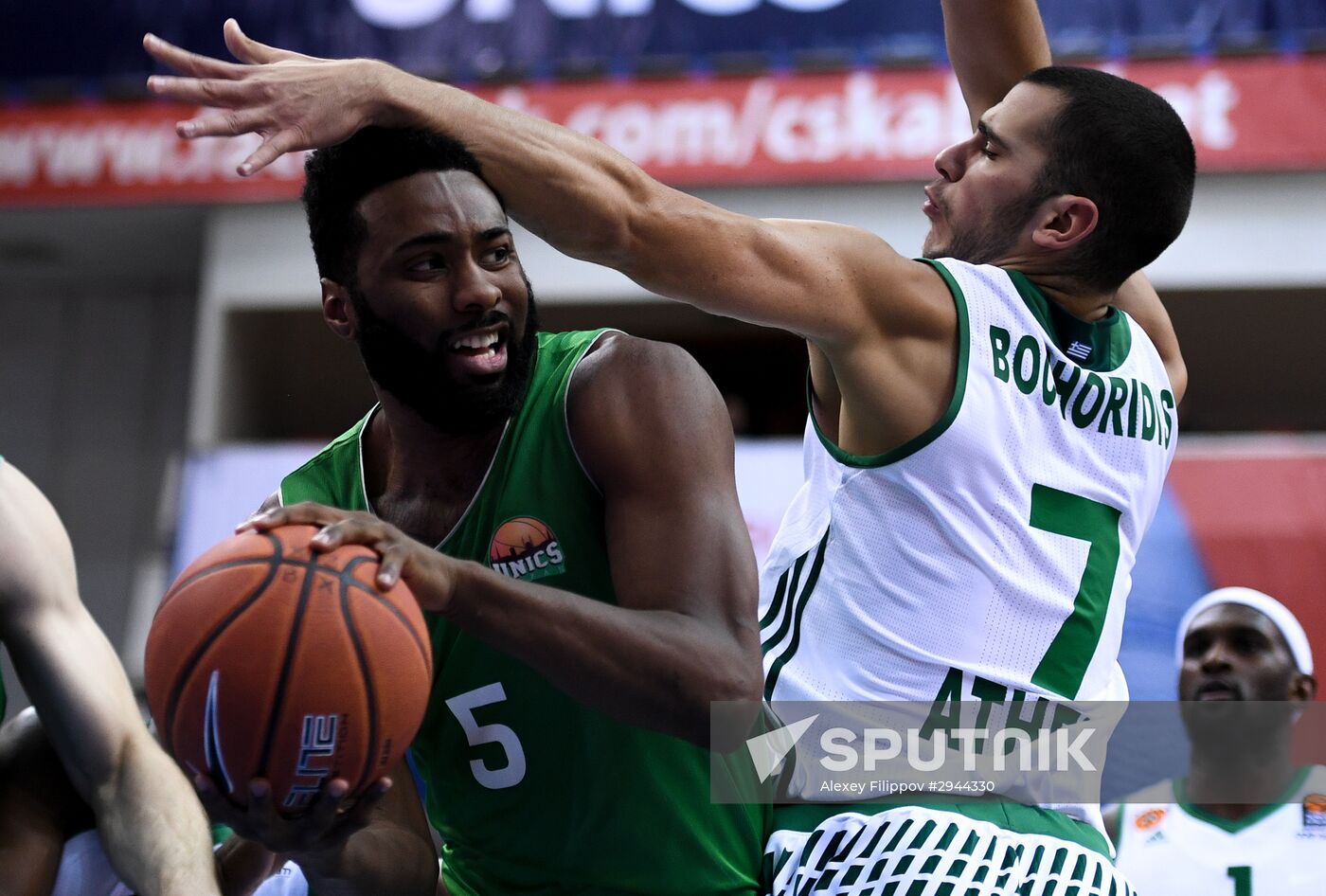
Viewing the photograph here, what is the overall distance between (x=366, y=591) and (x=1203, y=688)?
431 centimetres

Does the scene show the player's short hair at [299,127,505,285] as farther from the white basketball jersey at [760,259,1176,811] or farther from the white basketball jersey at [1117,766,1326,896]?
the white basketball jersey at [1117,766,1326,896]

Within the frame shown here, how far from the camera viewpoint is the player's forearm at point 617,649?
95.0 inches

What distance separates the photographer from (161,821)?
314 centimetres

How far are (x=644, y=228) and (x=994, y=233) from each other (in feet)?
2.82

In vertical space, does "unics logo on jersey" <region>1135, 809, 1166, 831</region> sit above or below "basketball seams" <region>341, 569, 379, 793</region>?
below

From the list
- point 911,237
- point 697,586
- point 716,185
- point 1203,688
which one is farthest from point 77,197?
point 697,586

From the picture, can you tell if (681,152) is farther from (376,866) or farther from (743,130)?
(376,866)

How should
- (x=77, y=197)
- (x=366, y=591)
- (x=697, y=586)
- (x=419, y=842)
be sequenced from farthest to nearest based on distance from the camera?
1. (x=77, y=197)
2. (x=419, y=842)
3. (x=697, y=586)
4. (x=366, y=591)

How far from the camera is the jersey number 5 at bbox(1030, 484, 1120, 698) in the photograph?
285 centimetres

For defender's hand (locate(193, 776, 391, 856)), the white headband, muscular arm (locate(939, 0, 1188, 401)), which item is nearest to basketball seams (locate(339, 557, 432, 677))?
defender's hand (locate(193, 776, 391, 856))

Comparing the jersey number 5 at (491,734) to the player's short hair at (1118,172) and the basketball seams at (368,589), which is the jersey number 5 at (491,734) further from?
the player's short hair at (1118,172)

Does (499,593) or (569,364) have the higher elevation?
(569,364)

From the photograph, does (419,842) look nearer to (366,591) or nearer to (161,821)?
(161,821)

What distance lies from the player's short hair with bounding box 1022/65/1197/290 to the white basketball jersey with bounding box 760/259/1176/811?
187 mm
